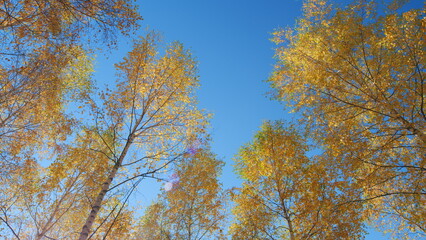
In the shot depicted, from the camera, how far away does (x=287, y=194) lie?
22.2ft

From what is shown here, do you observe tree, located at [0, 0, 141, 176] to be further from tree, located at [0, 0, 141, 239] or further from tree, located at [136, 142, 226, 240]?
tree, located at [136, 142, 226, 240]

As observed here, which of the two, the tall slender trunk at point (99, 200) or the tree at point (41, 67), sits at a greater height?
the tree at point (41, 67)

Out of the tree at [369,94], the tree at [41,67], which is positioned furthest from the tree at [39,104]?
the tree at [369,94]

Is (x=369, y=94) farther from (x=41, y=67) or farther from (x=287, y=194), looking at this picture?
(x=41, y=67)

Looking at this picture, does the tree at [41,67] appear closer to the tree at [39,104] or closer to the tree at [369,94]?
the tree at [39,104]

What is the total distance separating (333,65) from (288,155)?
9.60 ft

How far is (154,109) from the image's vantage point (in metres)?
7.15

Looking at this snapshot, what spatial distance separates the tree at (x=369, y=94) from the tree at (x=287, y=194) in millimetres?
579

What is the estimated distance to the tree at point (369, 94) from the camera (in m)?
4.80

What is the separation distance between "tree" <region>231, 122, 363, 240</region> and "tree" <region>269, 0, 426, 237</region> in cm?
58

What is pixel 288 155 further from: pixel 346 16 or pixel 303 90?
pixel 346 16

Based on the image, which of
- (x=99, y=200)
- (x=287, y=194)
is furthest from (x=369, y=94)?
(x=99, y=200)

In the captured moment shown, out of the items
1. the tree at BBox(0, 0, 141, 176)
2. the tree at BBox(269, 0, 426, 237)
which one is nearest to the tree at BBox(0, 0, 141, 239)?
the tree at BBox(0, 0, 141, 176)

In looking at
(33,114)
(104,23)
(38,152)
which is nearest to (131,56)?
(104,23)
